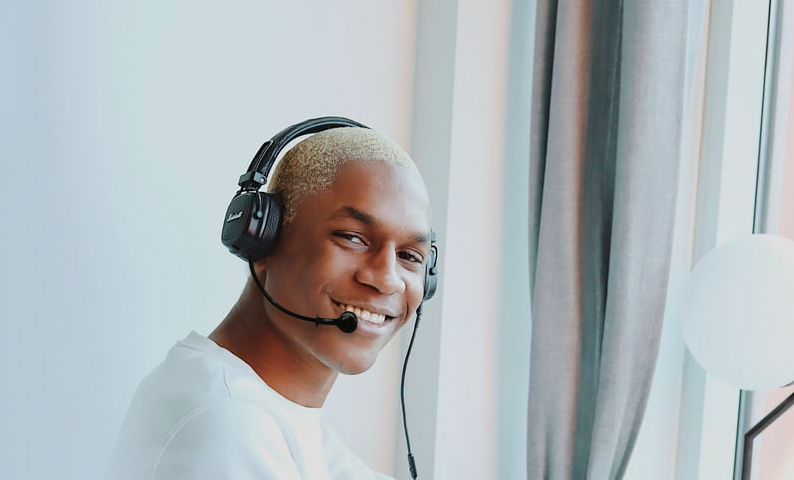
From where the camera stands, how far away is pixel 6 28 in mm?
1393

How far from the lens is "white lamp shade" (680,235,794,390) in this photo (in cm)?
164

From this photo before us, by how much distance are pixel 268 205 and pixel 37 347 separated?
0.56m

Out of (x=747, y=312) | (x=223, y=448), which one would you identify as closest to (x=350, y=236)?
(x=223, y=448)

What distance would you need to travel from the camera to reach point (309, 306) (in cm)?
110

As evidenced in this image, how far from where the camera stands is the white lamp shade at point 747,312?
5.37 ft

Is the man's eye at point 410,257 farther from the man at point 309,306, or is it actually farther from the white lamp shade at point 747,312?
the white lamp shade at point 747,312

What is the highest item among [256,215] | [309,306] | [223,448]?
[256,215]

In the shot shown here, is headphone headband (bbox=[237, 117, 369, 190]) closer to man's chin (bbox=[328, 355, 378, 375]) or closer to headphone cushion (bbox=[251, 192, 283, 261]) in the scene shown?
headphone cushion (bbox=[251, 192, 283, 261])

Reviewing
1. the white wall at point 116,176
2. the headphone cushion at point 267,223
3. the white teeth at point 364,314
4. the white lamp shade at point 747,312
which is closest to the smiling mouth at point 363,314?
the white teeth at point 364,314

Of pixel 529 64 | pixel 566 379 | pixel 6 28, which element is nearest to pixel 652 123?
pixel 529 64

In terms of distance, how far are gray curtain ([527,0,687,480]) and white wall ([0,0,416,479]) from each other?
0.47 meters

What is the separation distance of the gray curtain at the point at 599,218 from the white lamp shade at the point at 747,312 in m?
0.16

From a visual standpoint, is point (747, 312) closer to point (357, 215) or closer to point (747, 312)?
point (747, 312)

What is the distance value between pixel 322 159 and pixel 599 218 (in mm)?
947
